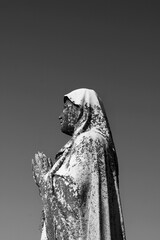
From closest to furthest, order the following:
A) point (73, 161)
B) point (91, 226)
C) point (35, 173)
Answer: point (91, 226) → point (73, 161) → point (35, 173)

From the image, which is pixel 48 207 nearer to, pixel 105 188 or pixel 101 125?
pixel 105 188

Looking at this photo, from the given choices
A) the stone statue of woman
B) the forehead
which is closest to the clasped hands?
the stone statue of woman

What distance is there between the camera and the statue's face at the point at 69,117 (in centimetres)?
976

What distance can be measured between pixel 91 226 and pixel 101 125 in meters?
1.93

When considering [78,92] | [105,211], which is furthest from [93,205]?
[78,92]

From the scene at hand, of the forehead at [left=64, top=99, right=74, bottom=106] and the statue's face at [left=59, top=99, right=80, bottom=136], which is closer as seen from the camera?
the statue's face at [left=59, top=99, right=80, bottom=136]

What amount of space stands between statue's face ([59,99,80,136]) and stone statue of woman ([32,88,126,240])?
2.9 inches

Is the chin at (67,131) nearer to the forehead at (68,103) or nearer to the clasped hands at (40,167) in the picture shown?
the forehead at (68,103)

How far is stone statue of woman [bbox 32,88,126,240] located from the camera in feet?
27.4

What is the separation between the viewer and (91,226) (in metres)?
8.28

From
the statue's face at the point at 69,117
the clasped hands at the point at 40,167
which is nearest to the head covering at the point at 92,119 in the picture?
the statue's face at the point at 69,117

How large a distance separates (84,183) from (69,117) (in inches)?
65.6

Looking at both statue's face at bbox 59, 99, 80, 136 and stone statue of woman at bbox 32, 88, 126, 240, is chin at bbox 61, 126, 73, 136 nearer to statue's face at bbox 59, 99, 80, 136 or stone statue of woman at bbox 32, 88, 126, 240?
statue's face at bbox 59, 99, 80, 136

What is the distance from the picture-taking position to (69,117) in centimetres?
986
